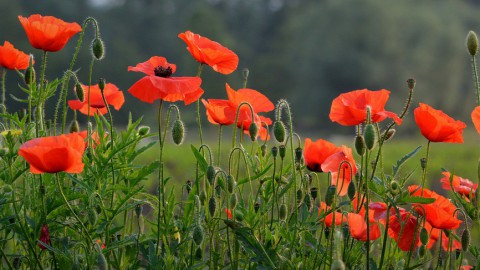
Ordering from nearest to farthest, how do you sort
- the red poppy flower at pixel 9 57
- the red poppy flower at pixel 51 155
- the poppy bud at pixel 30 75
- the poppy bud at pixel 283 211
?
the red poppy flower at pixel 51 155
the poppy bud at pixel 283 211
the poppy bud at pixel 30 75
the red poppy flower at pixel 9 57

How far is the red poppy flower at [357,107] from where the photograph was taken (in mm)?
1701

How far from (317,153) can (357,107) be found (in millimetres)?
206

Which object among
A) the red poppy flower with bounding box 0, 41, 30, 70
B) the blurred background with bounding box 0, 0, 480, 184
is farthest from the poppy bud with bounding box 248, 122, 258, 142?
the blurred background with bounding box 0, 0, 480, 184

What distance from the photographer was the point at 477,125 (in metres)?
1.79

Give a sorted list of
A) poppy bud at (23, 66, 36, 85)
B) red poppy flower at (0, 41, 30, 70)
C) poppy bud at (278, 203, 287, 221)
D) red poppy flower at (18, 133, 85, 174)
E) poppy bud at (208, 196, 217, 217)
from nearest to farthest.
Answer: red poppy flower at (18, 133, 85, 174)
poppy bud at (208, 196, 217, 217)
poppy bud at (278, 203, 287, 221)
poppy bud at (23, 66, 36, 85)
red poppy flower at (0, 41, 30, 70)

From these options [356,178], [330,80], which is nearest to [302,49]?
[330,80]

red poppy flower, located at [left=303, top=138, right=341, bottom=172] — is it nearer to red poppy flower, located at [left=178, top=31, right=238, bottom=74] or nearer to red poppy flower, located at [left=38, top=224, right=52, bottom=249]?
red poppy flower, located at [left=178, top=31, right=238, bottom=74]

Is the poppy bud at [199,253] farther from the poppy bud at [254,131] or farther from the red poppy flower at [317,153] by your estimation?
the red poppy flower at [317,153]

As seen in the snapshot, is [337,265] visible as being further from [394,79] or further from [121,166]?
[394,79]

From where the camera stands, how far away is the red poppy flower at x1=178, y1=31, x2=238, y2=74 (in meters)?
1.84

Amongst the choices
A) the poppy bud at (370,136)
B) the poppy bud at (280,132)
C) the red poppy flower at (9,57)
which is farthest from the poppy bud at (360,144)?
the red poppy flower at (9,57)

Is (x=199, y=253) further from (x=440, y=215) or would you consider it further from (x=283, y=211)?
(x=440, y=215)

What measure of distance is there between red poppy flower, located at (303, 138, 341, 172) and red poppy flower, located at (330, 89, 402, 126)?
184 millimetres

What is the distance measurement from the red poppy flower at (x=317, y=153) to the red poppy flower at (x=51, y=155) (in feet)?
2.02
